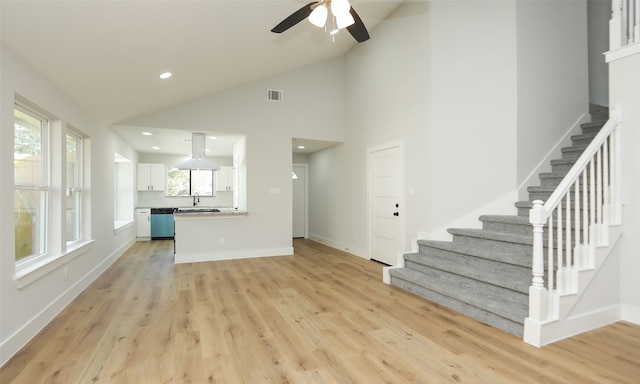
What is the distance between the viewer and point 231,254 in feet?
18.8

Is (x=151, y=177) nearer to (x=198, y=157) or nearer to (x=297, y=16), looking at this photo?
(x=198, y=157)

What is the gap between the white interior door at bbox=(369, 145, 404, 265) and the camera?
497 cm

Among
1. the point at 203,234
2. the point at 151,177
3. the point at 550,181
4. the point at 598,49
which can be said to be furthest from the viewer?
the point at 151,177

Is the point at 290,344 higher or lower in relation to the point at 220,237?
lower

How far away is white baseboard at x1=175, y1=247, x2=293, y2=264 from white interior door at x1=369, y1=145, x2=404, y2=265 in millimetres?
1716

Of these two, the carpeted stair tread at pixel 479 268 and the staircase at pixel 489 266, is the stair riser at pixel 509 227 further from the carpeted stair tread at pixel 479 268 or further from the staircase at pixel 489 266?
the carpeted stair tread at pixel 479 268

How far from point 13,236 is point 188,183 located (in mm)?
6628

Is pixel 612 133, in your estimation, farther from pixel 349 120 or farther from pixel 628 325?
pixel 349 120

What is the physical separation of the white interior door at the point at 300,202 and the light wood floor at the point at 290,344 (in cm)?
445

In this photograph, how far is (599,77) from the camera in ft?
16.4

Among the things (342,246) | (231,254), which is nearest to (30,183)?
(231,254)

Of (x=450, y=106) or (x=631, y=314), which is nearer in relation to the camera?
(x=631, y=314)

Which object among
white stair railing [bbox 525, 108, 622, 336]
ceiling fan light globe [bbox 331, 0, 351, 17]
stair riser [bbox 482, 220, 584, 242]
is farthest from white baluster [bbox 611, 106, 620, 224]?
ceiling fan light globe [bbox 331, 0, 351, 17]

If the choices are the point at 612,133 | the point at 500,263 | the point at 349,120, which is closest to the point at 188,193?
the point at 349,120
